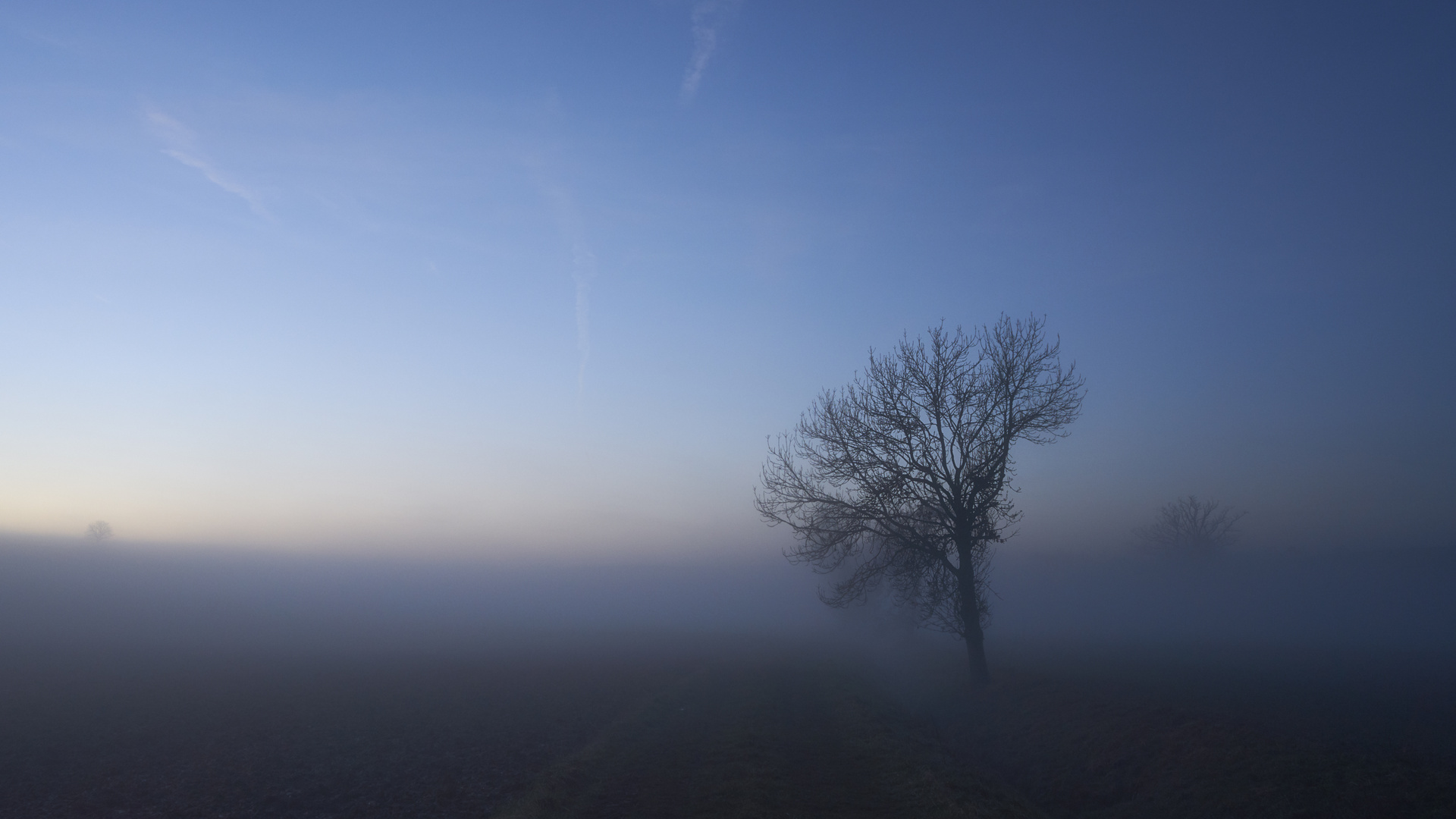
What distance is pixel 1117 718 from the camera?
53.3 feet

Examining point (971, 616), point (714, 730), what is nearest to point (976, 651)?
point (971, 616)

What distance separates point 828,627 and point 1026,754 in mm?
91095

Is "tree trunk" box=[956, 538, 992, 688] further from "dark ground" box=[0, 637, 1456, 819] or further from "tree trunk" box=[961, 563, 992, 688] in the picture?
"dark ground" box=[0, 637, 1456, 819]

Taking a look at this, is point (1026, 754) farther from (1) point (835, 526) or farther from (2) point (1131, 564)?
(2) point (1131, 564)

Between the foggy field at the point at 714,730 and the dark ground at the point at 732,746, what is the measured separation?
3.5 inches

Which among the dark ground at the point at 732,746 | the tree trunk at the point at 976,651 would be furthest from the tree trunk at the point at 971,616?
the dark ground at the point at 732,746

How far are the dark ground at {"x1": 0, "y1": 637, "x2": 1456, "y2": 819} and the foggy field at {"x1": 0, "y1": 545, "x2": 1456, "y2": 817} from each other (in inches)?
3.5

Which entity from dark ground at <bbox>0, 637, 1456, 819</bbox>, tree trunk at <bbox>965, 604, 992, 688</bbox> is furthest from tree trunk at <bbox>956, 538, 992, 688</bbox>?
dark ground at <bbox>0, 637, 1456, 819</bbox>

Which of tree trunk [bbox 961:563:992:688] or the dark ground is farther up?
tree trunk [bbox 961:563:992:688]

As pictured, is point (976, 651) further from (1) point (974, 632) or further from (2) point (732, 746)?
(2) point (732, 746)

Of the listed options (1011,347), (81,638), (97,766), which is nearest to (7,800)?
(97,766)

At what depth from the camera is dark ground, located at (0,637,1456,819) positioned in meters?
11.5

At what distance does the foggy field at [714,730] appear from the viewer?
11.8 m

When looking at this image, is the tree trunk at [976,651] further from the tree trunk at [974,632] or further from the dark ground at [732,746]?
the dark ground at [732,746]
